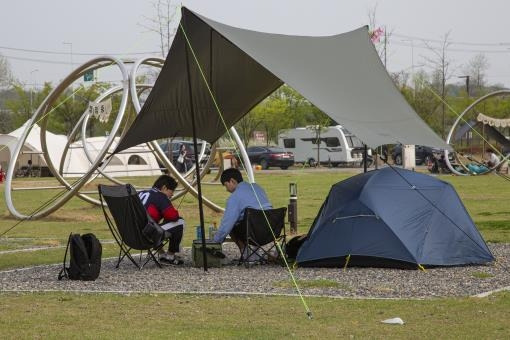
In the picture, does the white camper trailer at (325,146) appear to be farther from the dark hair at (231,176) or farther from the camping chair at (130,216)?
the camping chair at (130,216)

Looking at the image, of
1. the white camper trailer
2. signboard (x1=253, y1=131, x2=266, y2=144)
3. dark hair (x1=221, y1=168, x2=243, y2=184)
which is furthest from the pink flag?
dark hair (x1=221, y1=168, x2=243, y2=184)

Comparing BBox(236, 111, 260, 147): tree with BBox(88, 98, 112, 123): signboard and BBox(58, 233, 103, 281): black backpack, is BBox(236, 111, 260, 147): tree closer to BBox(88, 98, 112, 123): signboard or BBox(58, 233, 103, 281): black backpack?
BBox(88, 98, 112, 123): signboard

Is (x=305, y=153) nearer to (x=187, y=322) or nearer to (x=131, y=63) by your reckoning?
(x=131, y=63)

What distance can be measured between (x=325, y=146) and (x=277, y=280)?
4204 cm

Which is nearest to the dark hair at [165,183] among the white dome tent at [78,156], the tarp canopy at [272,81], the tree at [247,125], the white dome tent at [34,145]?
the tarp canopy at [272,81]

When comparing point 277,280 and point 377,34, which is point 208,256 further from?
point 377,34

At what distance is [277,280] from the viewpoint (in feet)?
31.7

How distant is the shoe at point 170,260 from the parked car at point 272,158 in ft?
119

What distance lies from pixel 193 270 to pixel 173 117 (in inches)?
98.0

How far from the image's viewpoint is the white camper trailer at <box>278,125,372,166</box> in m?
50.1

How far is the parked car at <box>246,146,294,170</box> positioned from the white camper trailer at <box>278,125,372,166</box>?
1.83m

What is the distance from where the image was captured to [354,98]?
10391mm

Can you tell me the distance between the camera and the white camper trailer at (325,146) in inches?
1971

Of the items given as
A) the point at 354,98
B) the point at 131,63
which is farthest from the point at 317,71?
the point at 131,63
